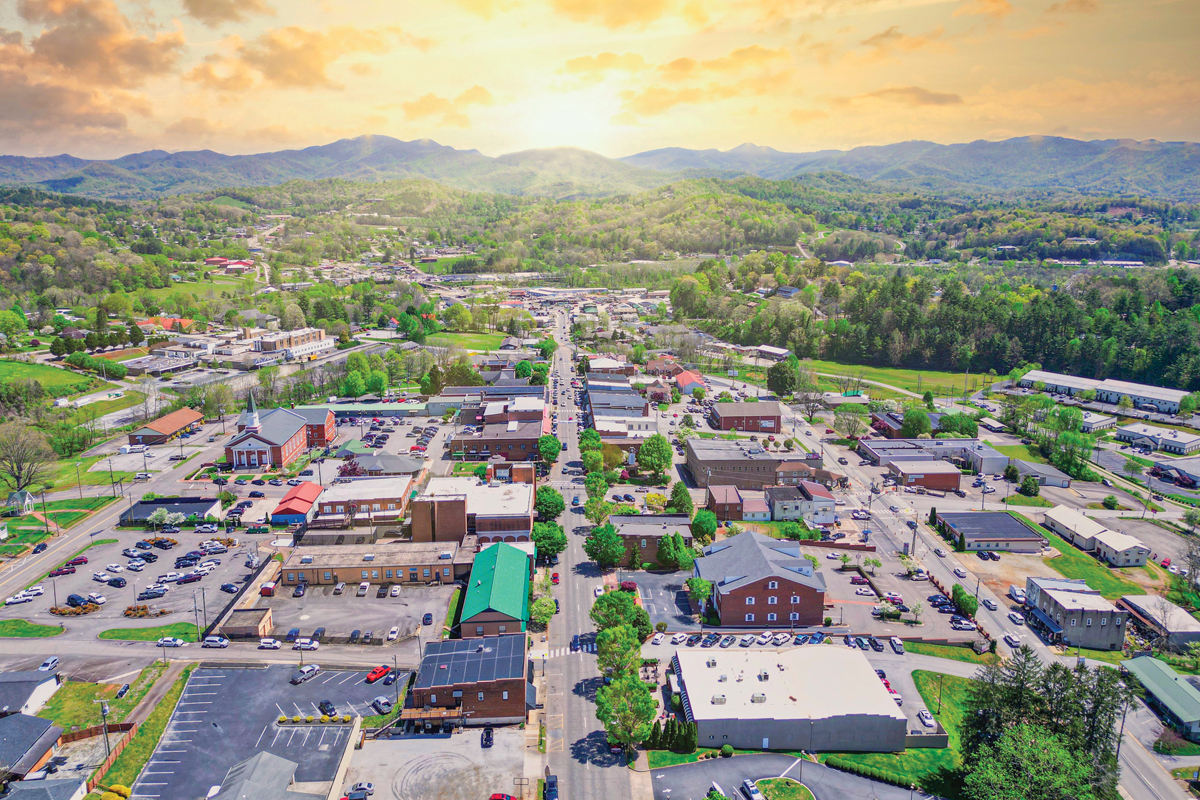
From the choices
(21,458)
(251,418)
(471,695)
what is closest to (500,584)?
(471,695)

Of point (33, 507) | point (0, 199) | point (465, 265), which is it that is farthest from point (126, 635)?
point (0, 199)

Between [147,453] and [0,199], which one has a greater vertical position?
[0,199]

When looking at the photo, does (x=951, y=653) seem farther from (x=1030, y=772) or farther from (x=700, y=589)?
(x=700, y=589)

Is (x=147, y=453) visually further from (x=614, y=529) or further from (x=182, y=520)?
(x=614, y=529)

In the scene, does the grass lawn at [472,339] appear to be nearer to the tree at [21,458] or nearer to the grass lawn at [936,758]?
the tree at [21,458]

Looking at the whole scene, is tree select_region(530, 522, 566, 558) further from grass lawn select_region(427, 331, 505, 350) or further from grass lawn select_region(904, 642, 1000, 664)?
grass lawn select_region(427, 331, 505, 350)

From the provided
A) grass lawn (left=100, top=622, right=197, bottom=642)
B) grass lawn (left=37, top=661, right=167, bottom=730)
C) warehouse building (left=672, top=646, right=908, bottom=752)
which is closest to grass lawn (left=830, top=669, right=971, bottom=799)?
warehouse building (left=672, top=646, right=908, bottom=752)
